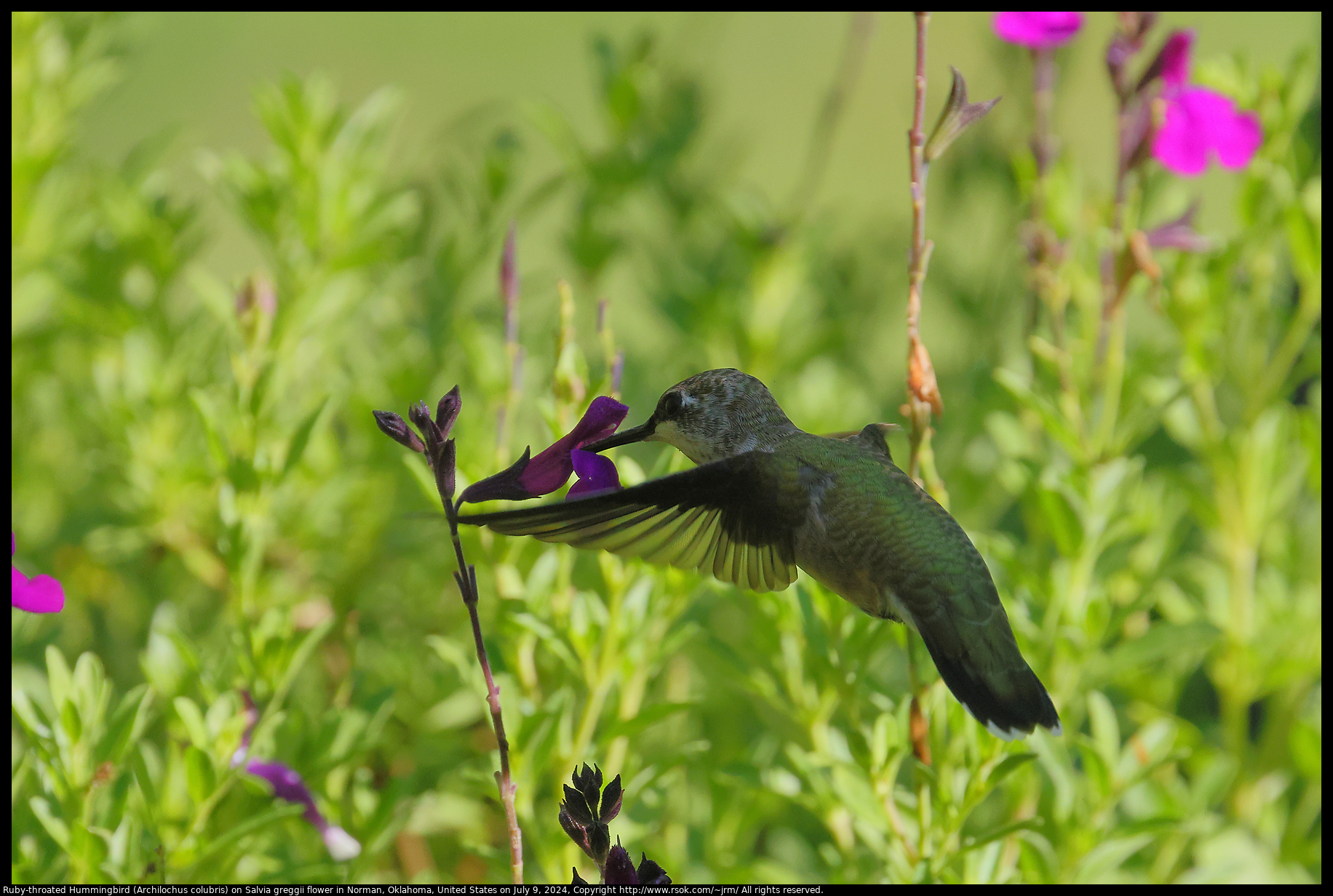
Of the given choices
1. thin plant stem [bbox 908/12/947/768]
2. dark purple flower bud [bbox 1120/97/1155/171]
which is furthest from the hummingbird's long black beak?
dark purple flower bud [bbox 1120/97/1155/171]

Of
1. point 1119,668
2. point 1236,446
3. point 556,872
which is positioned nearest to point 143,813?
point 556,872

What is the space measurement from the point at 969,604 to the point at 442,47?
423 centimetres

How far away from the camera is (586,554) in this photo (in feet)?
5.67

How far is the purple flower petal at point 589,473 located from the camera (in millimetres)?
943

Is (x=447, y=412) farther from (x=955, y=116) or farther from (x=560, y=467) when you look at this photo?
(x=955, y=116)

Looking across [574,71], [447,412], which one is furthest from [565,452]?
[574,71]

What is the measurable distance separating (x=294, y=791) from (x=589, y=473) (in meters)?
0.59

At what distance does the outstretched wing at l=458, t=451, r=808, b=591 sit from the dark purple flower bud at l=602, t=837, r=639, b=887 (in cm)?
25

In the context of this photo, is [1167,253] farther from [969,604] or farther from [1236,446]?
[969,604]

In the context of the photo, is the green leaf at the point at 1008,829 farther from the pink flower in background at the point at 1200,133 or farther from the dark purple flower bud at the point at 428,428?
the pink flower in background at the point at 1200,133

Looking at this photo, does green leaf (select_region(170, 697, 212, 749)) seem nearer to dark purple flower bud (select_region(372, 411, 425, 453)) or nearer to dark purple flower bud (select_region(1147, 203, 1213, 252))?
dark purple flower bud (select_region(372, 411, 425, 453))

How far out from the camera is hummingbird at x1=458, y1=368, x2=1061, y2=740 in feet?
3.28

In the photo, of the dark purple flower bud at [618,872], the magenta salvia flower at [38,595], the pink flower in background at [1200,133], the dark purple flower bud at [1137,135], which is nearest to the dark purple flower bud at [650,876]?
the dark purple flower bud at [618,872]

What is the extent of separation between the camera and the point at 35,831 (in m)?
1.21
